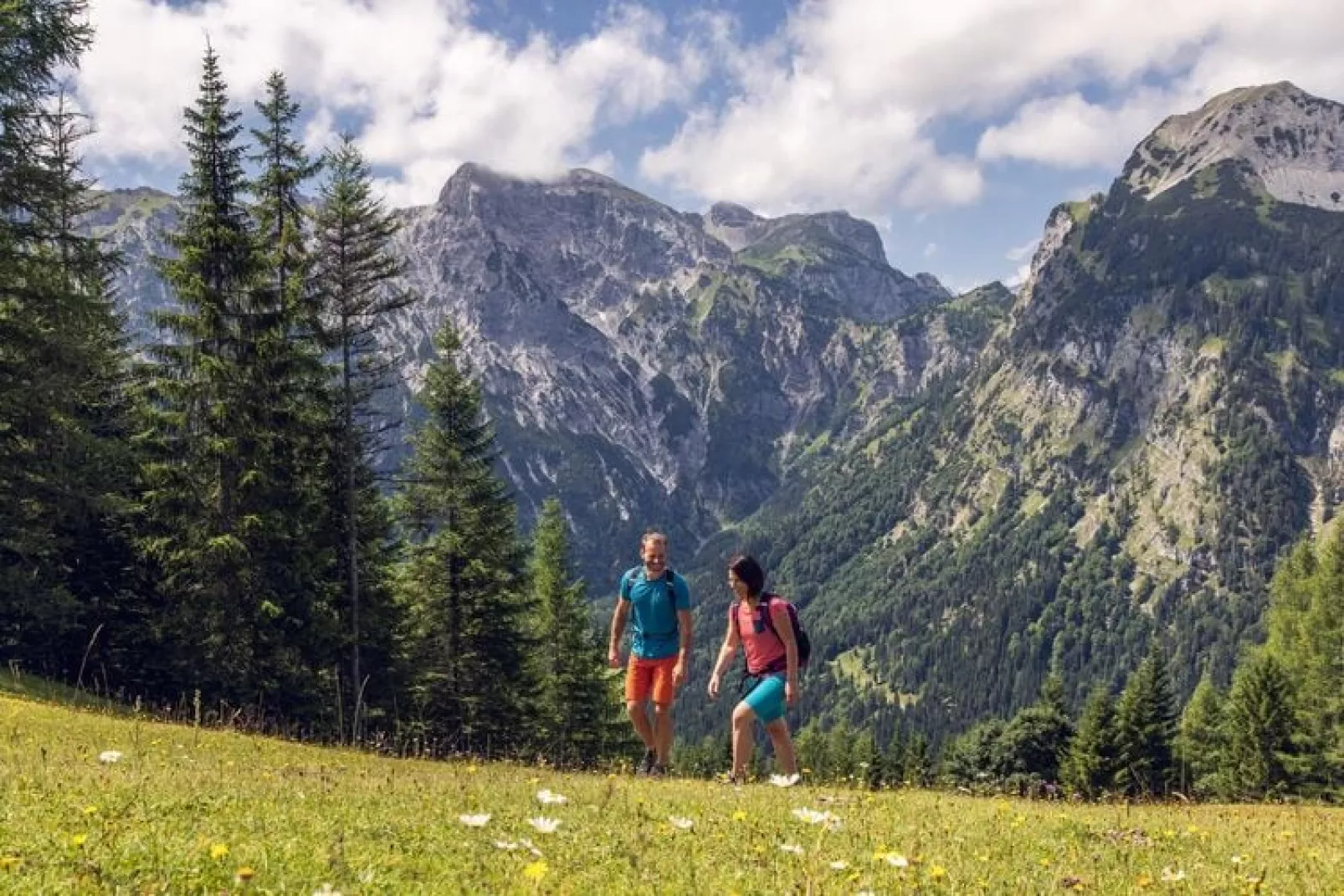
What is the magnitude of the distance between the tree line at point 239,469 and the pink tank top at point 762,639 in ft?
48.9

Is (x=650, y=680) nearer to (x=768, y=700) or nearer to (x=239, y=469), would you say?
(x=768, y=700)

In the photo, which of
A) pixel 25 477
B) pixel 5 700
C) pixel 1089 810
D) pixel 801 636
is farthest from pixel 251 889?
pixel 25 477

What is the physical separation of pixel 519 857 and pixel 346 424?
1009 inches

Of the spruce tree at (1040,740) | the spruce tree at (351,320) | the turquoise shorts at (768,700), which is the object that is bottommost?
the spruce tree at (1040,740)

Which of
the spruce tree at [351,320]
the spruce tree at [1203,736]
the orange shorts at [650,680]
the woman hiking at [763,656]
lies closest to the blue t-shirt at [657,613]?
the orange shorts at [650,680]

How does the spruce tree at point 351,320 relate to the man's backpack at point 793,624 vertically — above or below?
above

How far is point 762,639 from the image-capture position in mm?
10727

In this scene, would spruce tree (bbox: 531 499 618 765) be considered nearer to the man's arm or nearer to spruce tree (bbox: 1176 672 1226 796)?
the man's arm

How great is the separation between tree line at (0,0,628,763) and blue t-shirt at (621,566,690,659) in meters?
13.2

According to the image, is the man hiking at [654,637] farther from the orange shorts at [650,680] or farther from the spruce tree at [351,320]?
the spruce tree at [351,320]

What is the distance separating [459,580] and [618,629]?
20337mm

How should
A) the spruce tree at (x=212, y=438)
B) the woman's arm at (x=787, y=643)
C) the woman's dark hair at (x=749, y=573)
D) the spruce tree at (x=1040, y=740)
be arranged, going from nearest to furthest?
the woman's arm at (x=787, y=643) < the woman's dark hair at (x=749, y=573) < the spruce tree at (x=212, y=438) < the spruce tree at (x=1040, y=740)

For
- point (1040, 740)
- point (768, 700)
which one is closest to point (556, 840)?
point (768, 700)

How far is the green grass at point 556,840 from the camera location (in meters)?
4.63
